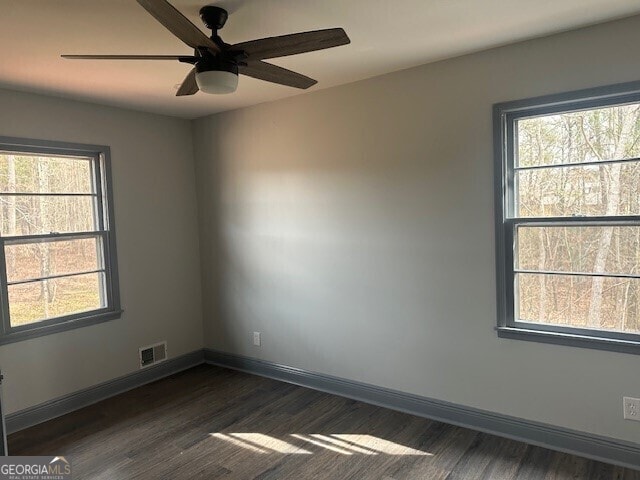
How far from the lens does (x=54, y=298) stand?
3473 millimetres

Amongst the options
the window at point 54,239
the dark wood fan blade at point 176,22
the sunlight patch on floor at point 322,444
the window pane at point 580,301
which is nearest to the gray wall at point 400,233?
the window pane at point 580,301

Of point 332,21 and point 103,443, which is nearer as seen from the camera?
point 332,21

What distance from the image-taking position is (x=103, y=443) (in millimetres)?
2969

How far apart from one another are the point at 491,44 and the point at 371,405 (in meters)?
2.60

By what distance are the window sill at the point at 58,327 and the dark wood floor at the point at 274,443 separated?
0.65m

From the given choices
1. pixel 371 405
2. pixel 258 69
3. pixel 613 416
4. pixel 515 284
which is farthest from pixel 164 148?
pixel 613 416

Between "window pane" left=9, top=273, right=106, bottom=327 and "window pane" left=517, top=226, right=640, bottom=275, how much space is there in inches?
129

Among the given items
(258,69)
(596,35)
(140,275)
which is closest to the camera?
(258,69)

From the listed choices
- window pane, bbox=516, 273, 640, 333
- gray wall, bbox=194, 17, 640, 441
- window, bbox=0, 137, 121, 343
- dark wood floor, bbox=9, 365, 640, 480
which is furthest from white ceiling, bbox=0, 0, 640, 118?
dark wood floor, bbox=9, 365, 640, 480

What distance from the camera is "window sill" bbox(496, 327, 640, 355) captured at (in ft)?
8.00

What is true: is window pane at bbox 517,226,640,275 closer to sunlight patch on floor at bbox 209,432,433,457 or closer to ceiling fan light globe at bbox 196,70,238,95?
sunlight patch on floor at bbox 209,432,433,457

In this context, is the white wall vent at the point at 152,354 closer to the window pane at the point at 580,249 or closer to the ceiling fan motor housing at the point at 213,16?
the ceiling fan motor housing at the point at 213,16

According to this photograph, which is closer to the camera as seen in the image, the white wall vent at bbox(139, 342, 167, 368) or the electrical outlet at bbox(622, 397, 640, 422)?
the electrical outlet at bbox(622, 397, 640, 422)

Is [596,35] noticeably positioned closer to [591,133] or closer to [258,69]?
[591,133]
